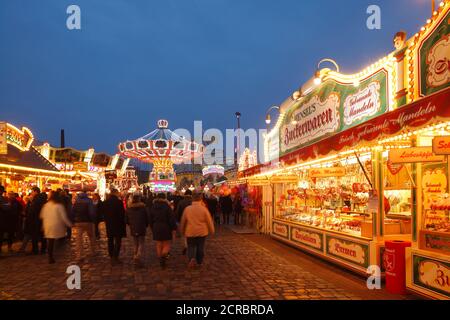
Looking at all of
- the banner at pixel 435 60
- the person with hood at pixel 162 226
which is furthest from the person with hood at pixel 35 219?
the banner at pixel 435 60

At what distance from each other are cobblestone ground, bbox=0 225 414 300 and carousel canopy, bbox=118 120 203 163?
82.0ft

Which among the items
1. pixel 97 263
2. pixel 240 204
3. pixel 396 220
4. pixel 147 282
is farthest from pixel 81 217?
pixel 240 204

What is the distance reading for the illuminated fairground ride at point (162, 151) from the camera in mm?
36406

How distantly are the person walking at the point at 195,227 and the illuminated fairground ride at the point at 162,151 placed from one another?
89.5 ft

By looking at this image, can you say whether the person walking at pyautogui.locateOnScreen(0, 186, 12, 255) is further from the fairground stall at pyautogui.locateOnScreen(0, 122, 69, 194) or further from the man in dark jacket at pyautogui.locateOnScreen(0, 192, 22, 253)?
the fairground stall at pyautogui.locateOnScreen(0, 122, 69, 194)

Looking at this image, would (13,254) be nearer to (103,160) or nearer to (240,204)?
(240,204)

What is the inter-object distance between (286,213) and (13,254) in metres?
8.76

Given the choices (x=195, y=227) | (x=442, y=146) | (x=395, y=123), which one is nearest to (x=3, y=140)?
(x=195, y=227)

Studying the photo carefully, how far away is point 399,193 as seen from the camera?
32.7 ft

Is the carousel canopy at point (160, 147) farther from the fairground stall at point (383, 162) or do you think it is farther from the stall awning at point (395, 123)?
the stall awning at point (395, 123)

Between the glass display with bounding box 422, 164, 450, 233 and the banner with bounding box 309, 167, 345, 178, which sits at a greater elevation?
the banner with bounding box 309, 167, 345, 178

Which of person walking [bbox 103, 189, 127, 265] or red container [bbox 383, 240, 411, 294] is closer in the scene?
red container [bbox 383, 240, 411, 294]

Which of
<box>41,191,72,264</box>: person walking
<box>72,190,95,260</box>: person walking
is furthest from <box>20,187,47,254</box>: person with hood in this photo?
→ <box>41,191,72,264</box>: person walking

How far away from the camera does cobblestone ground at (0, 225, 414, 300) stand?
708 cm
